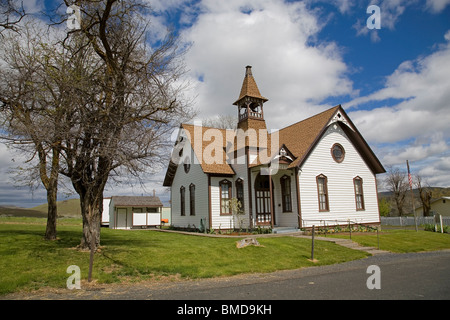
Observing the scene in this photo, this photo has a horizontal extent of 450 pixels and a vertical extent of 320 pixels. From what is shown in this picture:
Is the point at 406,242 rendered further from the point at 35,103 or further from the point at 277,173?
the point at 35,103

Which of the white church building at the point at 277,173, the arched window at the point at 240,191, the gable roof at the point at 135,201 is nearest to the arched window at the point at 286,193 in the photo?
the white church building at the point at 277,173

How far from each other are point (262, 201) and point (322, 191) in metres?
4.23

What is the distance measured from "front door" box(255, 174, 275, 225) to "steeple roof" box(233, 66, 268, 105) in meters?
6.42

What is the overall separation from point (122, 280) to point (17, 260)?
3.80m

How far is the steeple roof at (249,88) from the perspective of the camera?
24406 millimetres

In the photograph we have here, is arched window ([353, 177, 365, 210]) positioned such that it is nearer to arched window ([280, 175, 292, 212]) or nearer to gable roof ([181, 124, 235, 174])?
arched window ([280, 175, 292, 212])

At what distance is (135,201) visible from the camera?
38688 mm

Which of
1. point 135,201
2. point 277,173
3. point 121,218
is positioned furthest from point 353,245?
point 121,218

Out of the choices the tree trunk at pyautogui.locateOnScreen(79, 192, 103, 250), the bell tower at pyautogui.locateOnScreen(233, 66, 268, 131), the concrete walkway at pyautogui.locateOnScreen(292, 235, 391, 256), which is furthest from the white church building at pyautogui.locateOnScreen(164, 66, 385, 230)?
the tree trunk at pyautogui.locateOnScreen(79, 192, 103, 250)

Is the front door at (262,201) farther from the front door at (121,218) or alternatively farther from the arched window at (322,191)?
the front door at (121,218)

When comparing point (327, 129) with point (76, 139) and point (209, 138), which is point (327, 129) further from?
point (76, 139)

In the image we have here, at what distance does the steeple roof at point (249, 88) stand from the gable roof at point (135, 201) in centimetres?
1944
